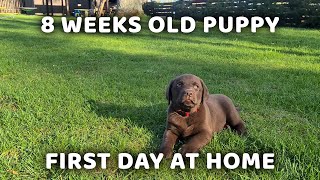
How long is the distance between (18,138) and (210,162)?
5.17 ft

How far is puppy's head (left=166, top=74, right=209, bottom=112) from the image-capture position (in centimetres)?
282

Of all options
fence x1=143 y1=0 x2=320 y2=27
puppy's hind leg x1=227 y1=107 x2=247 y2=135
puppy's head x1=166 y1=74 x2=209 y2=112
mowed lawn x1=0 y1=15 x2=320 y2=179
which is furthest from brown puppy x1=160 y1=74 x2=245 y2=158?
fence x1=143 y1=0 x2=320 y2=27

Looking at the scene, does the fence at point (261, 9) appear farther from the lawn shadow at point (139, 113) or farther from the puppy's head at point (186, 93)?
the puppy's head at point (186, 93)

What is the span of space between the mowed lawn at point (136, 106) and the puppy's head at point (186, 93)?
35 cm

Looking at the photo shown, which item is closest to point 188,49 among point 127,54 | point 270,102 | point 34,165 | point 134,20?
point 127,54

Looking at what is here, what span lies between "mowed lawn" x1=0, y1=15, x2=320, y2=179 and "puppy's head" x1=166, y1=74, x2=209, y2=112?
348 mm

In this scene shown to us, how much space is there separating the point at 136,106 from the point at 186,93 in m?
1.36

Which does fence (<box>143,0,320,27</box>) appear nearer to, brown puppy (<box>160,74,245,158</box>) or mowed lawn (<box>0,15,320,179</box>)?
mowed lawn (<box>0,15,320,179</box>)

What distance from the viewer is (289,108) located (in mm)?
4133

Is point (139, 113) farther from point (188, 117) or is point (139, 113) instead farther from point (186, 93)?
point (186, 93)

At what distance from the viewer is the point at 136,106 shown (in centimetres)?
407

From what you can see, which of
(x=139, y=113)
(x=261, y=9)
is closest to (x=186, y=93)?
(x=139, y=113)

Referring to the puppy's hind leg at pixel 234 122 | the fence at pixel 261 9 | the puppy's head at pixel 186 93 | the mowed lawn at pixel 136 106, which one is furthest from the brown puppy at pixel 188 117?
the fence at pixel 261 9

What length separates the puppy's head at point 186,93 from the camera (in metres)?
2.82
